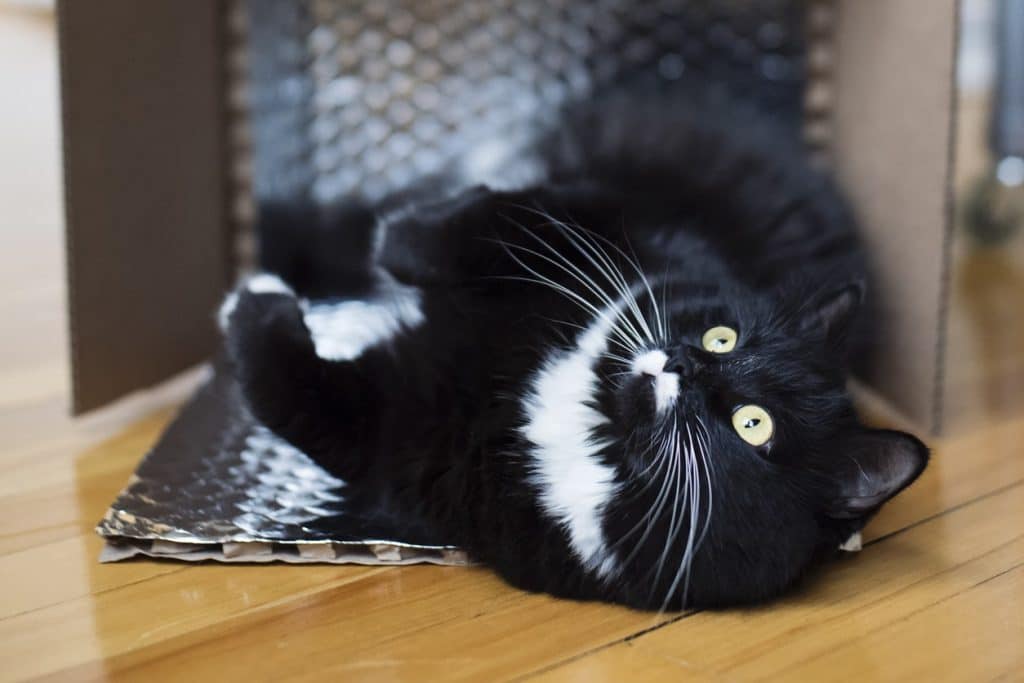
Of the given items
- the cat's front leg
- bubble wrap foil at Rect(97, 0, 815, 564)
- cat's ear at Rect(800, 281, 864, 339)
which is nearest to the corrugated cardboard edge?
the cat's front leg

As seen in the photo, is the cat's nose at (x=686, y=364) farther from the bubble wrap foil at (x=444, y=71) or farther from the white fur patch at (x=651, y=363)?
the bubble wrap foil at (x=444, y=71)

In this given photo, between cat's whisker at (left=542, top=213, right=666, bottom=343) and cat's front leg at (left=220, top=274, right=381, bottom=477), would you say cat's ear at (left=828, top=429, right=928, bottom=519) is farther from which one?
cat's front leg at (left=220, top=274, right=381, bottom=477)

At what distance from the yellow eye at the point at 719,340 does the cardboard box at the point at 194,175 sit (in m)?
0.49

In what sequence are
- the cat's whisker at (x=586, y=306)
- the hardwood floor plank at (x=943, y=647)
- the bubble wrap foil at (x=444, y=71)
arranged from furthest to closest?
1. the bubble wrap foil at (x=444, y=71)
2. the cat's whisker at (x=586, y=306)
3. the hardwood floor plank at (x=943, y=647)

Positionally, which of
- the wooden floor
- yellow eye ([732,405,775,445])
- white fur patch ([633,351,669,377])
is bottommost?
the wooden floor

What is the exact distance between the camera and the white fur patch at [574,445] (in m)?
1.06

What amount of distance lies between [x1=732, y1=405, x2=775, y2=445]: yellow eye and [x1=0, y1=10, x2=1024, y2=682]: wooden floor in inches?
6.6

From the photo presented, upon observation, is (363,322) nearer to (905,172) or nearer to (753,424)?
(753,424)

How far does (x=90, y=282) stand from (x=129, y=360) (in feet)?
0.50

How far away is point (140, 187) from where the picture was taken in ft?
5.02

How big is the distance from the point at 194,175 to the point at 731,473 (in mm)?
1054

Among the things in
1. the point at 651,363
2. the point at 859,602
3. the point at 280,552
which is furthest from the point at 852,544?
the point at 280,552

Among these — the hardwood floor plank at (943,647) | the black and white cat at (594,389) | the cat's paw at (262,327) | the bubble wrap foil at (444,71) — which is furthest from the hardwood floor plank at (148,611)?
the bubble wrap foil at (444,71)

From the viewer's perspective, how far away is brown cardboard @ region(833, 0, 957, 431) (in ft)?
4.76
